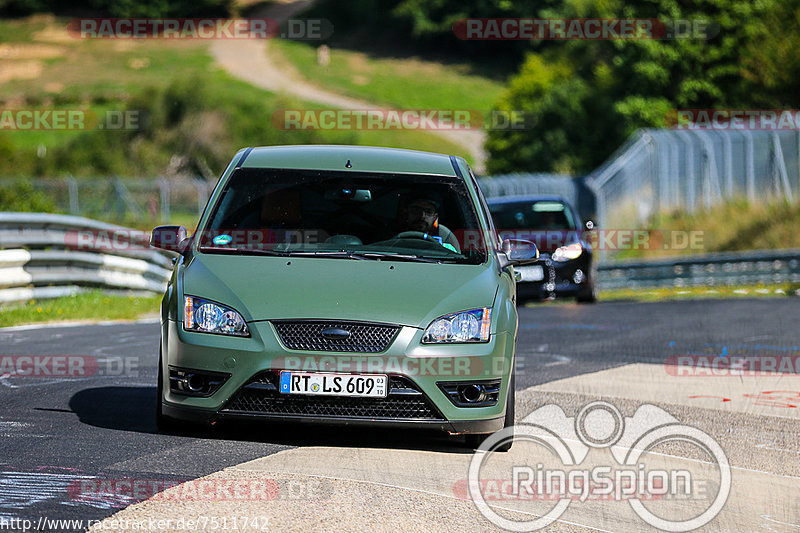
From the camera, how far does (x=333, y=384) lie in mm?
7055

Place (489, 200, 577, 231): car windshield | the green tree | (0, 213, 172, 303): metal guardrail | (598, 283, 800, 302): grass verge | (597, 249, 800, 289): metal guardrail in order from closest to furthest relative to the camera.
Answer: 1. (0, 213, 172, 303): metal guardrail
2. (489, 200, 577, 231): car windshield
3. (598, 283, 800, 302): grass verge
4. (597, 249, 800, 289): metal guardrail
5. the green tree

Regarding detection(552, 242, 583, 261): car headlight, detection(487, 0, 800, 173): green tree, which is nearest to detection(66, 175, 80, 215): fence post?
detection(552, 242, 583, 261): car headlight

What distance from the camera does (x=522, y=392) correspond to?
9.93m

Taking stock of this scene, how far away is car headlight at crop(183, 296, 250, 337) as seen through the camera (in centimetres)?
715

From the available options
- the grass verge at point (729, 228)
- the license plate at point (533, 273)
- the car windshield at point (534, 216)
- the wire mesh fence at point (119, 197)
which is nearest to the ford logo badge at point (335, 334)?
the license plate at point (533, 273)

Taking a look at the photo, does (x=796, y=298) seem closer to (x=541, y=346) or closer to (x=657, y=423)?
(x=541, y=346)

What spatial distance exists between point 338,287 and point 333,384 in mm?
564

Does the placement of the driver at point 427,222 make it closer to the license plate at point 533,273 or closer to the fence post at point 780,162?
the license plate at point 533,273

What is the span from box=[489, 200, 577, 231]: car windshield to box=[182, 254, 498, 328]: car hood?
13.6 m

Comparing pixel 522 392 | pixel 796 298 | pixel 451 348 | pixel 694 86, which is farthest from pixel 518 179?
pixel 451 348

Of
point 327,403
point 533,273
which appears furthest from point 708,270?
point 327,403

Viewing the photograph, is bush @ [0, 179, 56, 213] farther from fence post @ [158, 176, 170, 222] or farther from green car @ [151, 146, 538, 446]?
green car @ [151, 146, 538, 446]

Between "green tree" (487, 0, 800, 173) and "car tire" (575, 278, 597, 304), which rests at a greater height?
"green tree" (487, 0, 800, 173)

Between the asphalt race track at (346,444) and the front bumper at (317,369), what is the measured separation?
0.20 metres
